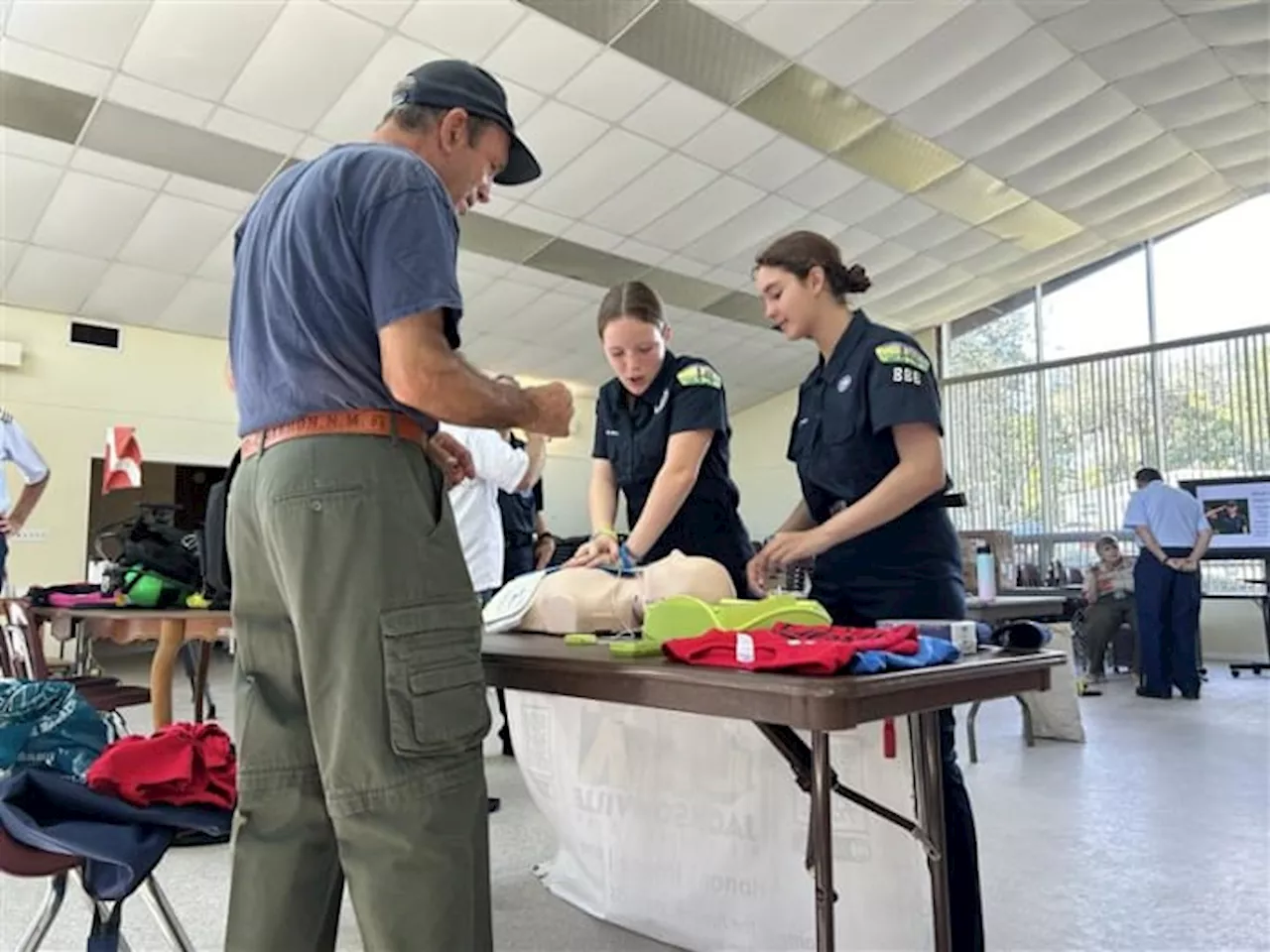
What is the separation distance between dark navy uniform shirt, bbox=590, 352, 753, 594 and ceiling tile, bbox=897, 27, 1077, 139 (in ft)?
17.0

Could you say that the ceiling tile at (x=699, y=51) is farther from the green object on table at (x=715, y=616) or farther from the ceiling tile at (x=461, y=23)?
the green object on table at (x=715, y=616)

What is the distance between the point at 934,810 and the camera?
49.3 inches

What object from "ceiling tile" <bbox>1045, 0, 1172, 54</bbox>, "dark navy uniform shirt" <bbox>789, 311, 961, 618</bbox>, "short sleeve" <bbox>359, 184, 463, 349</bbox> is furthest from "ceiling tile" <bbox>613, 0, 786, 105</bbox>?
"short sleeve" <bbox>359, 184, 463, 349</bbox>

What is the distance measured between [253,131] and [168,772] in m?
5.11

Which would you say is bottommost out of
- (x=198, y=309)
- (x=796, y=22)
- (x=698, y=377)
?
(x=698, y=377)

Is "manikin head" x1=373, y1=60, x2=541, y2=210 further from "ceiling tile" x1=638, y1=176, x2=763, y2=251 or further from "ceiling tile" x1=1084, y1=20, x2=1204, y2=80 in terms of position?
"ceiling tile" x1=1084, y1=20, x2=1204, y2=80

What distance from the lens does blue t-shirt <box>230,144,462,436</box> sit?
3.13ft

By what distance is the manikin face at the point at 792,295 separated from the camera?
1592 mm

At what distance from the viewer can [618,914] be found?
1.87 meters

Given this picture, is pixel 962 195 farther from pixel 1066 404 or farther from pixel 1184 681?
pixel 1184 681

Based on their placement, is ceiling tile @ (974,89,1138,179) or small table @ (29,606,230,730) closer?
small table @ (29,606,230,730)

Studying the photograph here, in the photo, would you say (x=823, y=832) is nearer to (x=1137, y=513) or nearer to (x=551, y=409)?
(x=551, y=409)

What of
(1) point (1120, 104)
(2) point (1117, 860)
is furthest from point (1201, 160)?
(2) point (1117, 860)

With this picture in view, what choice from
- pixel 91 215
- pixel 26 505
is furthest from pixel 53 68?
pixel 26 505
